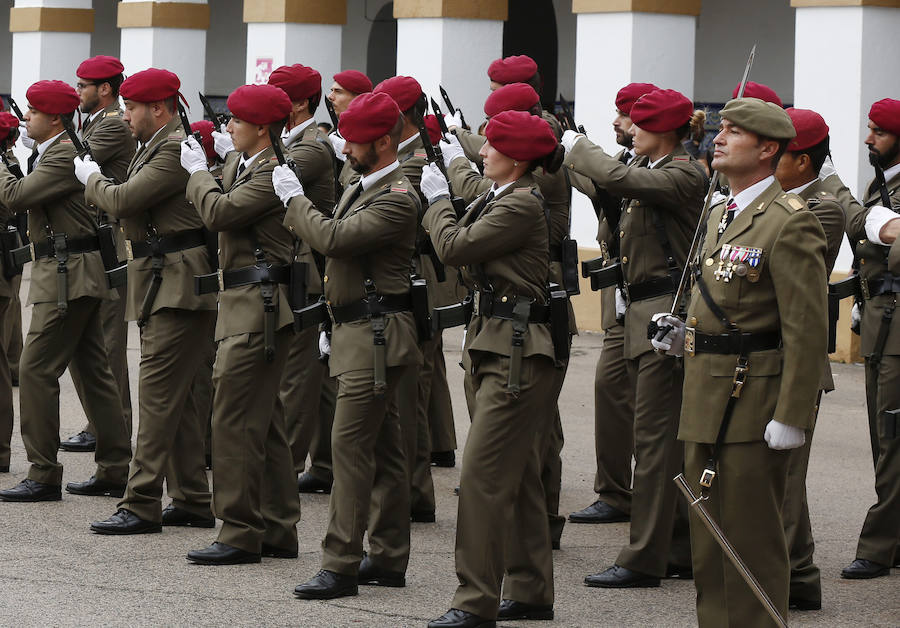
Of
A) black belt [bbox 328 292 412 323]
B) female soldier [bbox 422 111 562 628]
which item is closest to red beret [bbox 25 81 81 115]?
black belt [bbox 328 292 412 323]

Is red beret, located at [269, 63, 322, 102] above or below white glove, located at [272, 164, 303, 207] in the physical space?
above

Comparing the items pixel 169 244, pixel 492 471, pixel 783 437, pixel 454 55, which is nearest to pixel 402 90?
pixel 169 244

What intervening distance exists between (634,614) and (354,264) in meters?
1.69

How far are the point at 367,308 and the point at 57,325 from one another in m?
2.28

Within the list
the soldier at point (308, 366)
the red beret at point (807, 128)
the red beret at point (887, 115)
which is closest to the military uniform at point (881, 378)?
the red beret at point (887, 115)

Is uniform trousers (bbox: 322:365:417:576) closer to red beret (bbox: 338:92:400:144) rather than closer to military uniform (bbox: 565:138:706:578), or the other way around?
red beret (bbox: 338:92:400:144)

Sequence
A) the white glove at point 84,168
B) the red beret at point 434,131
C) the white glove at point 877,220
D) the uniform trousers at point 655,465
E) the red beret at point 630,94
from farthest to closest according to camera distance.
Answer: the red beret at point 434,131, the red beret at point 630,94, the white glove at point 84,168, the uniform trousers at point 655,465, the white glove at point 877,220

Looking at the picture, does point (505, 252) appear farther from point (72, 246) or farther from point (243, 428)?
point (72, 246)

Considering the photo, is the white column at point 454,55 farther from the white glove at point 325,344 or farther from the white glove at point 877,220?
the white glove at point 877,220

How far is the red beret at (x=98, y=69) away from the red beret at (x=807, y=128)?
12.5ft

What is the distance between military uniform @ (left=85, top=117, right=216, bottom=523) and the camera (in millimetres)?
6875

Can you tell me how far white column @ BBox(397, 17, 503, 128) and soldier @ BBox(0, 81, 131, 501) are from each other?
6702 mm

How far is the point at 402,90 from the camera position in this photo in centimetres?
Answer: 708

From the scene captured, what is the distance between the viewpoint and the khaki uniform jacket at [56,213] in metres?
7.58
